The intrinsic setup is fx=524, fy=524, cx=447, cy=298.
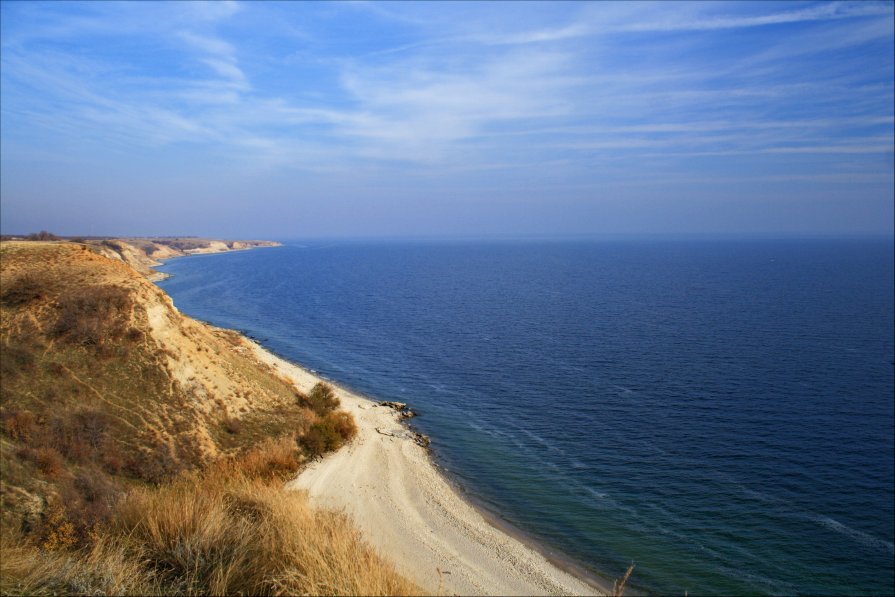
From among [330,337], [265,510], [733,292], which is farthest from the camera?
[733,292]

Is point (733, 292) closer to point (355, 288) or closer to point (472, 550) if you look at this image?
point (355, 288)

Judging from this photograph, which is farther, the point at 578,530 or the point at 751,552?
the point at 578,530

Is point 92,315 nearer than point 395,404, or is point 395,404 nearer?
point 92,315

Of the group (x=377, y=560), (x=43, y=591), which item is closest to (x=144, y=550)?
(x=43, y=591)

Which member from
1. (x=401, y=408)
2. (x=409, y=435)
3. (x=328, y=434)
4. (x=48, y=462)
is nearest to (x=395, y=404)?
(x=401, y=408)

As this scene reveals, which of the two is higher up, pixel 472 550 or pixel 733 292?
pixel 733 292

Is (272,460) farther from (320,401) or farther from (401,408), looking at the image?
(401,408)

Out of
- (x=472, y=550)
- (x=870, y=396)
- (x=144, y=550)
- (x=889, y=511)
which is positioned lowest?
(x=472, y=550)
